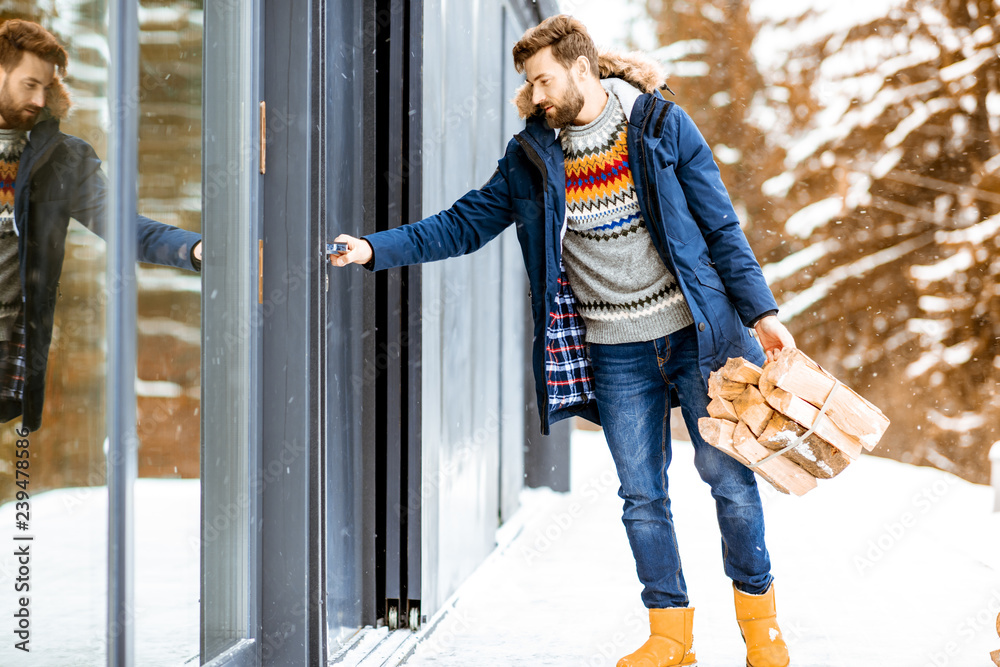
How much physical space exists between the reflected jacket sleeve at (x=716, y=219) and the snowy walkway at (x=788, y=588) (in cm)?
78

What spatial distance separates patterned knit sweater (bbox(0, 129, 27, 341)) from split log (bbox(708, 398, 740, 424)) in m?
1.05

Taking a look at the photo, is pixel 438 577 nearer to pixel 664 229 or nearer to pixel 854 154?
pixel 664 229

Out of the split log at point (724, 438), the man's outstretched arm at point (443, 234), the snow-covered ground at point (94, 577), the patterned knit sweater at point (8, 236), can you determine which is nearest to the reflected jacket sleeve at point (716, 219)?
the split log at point (724, 438)

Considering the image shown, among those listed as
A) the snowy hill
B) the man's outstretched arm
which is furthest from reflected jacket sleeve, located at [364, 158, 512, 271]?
the snowy hill

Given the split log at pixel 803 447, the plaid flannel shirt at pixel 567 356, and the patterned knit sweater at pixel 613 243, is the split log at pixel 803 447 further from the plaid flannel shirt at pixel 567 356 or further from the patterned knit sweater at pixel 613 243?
the plaid flannel shirt at pixel 567 356

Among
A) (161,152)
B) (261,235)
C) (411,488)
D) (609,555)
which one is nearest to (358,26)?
(261,235)

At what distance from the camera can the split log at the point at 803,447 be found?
136cm

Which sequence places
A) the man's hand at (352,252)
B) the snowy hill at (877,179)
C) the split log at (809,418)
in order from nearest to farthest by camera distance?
1. the split log at (809,418)
2. the man's hand at (352,252)
3. the snowy hill at (877,179)

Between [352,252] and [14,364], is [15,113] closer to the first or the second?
[14,364]

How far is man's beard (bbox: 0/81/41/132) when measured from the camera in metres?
0.83

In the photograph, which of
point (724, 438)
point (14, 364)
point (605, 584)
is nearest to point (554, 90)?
point (724, 438)

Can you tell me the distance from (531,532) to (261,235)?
2.10 meters

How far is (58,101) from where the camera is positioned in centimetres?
90
